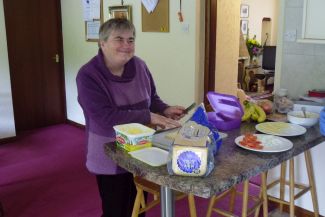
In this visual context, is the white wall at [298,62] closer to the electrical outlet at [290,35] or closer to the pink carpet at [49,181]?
the electrical outlet at [290,35]

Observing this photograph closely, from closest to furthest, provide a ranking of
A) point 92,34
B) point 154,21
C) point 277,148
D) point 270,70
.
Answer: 1. point 277,148
2. point 154,21
3. point 92,34
4. point 270,70

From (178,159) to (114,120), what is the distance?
60 cm

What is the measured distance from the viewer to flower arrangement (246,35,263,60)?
23.3ft

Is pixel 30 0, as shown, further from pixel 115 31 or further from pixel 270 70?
pixel 270 70

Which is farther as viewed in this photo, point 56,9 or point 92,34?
point 56,9

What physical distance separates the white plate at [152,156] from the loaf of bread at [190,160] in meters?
0.12

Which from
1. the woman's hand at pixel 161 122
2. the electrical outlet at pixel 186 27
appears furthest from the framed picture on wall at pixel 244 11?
the woman's hand at pixel 161 122

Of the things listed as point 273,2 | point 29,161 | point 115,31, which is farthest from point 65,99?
point 273,2

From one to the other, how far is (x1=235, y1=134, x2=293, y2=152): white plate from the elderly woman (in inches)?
15.0

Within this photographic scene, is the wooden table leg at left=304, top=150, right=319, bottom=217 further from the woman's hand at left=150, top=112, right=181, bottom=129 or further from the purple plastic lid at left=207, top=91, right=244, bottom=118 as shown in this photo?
the woman's hand at left=150, top=112, right=181, bottom=129

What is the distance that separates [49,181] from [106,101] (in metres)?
1.75

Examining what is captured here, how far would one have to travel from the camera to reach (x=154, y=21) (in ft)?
11.5

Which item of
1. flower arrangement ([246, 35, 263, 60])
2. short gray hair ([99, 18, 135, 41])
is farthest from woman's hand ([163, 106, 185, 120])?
flower arrangement ([246, 35, 263, 60])

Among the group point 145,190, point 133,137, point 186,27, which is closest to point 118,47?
point 133,137
